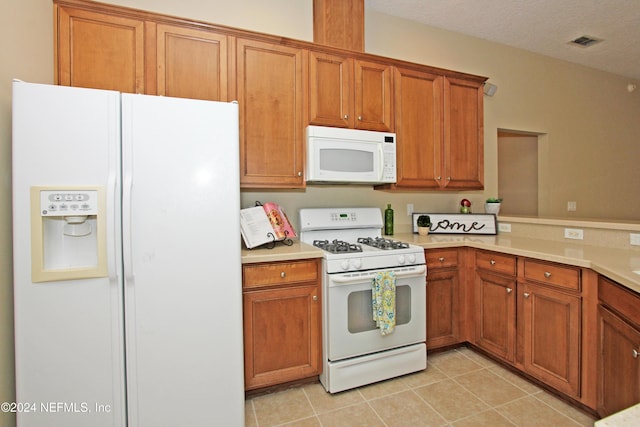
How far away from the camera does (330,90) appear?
2295mm

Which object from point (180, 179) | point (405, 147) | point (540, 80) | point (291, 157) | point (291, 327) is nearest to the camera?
point (180, 179)

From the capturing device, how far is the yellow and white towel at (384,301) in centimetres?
196

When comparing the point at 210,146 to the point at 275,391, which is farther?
the point at 275,391

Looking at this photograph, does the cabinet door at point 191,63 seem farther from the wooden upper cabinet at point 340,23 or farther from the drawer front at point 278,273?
the drawer front at point 278,273

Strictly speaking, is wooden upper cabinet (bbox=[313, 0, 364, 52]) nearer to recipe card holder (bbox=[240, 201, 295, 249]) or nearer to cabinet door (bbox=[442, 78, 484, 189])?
cabinet door (bbox=[442, 78, 484, 189])

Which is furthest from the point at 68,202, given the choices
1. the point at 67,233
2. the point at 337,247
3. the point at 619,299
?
the point at 619,299

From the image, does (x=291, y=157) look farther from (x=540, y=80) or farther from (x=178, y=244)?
(x=540, y=80)

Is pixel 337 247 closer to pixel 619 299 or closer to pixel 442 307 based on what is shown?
pixel 442 307

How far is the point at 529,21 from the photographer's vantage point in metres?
2.89

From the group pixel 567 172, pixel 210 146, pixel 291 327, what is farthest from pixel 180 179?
pixel 567 172

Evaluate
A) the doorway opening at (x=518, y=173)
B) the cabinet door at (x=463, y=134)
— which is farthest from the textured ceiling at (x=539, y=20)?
the doorway opening at (x=518, y=173)

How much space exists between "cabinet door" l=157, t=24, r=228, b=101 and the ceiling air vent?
3479mm

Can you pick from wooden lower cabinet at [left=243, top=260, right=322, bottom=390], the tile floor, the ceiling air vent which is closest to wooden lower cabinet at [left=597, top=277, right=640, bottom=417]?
the tile floor

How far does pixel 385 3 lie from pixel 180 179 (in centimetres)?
235
